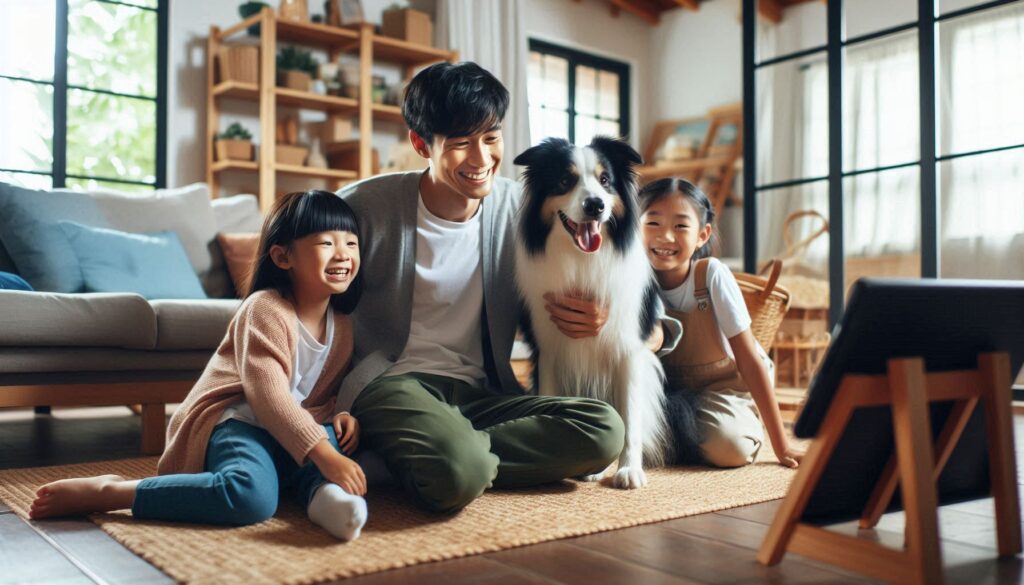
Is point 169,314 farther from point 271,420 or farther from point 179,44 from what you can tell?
point 179,44

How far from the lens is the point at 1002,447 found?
1.21 meters

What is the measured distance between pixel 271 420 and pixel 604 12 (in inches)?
241

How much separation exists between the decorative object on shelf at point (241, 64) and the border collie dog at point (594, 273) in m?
3.19

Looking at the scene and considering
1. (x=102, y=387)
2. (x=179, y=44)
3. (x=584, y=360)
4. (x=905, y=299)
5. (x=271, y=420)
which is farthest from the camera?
(x=179, y=44)

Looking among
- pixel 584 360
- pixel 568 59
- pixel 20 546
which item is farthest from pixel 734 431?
pixel 568 59

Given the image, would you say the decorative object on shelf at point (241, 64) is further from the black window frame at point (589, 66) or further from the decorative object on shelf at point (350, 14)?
the black window frame at point (589, 66)

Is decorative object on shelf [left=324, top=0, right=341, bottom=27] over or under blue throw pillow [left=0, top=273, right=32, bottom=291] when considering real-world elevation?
over

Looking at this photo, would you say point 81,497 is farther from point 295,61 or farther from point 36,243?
point 295,61

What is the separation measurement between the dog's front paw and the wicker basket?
0.91m

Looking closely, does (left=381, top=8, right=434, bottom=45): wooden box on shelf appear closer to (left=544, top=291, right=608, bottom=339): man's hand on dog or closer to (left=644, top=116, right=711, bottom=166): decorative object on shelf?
(left=644, top=116, right=711, bottom=166): decorative object on shelf

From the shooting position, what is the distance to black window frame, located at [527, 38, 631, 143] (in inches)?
258

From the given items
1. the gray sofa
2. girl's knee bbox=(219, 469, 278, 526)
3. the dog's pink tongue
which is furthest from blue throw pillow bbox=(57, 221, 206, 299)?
the dog's pink tongue

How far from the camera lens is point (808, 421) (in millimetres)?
1141

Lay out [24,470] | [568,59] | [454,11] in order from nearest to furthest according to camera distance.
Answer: [24,470] < [454,11] < [568,59]
